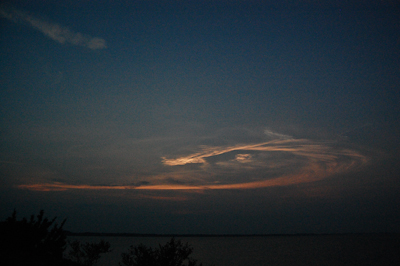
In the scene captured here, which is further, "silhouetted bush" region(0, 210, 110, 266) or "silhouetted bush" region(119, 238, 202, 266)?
"silhouetted bush" region(0, 210, 110, 266)

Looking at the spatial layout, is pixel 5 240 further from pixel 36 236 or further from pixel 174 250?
pixel 174 250

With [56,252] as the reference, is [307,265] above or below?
below

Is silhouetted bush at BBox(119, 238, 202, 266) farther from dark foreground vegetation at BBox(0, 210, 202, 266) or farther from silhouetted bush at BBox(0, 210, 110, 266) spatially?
silhouetted bush at BBox(0, 210, 110, 266)

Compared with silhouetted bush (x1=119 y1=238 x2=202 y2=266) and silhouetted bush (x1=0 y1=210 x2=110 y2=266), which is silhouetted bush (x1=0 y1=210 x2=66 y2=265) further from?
silhouetted bush (x1=119 y1=238 x2=202 y2=266)

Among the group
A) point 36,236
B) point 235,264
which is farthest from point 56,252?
point 235,264

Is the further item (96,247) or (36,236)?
(96,247)

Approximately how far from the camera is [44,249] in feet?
94.2

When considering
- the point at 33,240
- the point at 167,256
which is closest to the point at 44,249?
the point at 33,240

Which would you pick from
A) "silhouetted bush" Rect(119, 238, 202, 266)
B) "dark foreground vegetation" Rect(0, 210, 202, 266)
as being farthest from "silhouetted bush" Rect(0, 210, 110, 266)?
"silhouetted bush" Rect(119, 238, 202, 266)

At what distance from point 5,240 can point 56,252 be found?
497cm

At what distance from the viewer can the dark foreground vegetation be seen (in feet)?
73.9

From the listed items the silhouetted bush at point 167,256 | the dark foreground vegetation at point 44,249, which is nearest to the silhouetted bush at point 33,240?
the dark foreground vegetation at point 44,249

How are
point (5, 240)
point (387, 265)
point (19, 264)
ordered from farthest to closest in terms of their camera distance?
point (387, 265), point (5, 240), point (19, 264)

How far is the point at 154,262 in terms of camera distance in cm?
2259
